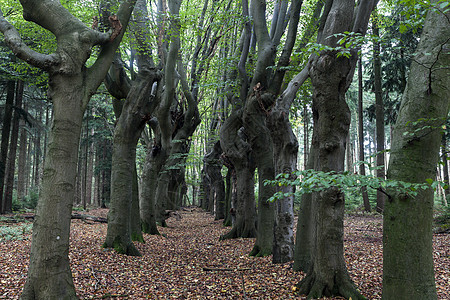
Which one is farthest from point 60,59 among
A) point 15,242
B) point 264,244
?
point 15,242

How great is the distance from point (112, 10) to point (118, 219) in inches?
218

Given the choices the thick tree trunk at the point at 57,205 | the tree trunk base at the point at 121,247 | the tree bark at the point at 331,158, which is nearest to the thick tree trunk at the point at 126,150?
the tree trunk base at the point at 121,247

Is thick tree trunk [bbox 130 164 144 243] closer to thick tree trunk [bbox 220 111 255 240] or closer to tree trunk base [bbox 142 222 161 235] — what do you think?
tree trunk base [bbox 142 222 161 235]

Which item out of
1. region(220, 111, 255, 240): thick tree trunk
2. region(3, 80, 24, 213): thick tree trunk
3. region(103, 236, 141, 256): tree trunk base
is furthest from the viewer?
region(3, 80, 24, 213): thick tree trunk

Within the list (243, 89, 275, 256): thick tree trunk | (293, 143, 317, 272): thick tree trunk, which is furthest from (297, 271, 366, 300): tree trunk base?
(243, 89, 275, 256): thick tree trunk

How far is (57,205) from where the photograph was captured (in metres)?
3.87

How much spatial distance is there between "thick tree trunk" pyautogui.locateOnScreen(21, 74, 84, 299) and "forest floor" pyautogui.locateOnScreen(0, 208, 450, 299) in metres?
0.84

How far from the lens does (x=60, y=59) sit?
407 cm

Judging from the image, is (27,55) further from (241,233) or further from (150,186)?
(241,233)

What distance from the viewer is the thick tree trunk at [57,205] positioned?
373 cm

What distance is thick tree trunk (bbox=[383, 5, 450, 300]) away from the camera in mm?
2867

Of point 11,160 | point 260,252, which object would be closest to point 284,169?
point 260,252

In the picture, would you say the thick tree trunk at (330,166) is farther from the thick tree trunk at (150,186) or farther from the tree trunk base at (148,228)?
the tree trunk base at (148,228)

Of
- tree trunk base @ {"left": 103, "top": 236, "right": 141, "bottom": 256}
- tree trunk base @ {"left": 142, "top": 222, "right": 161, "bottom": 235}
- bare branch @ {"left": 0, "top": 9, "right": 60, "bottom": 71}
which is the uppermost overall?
bare branch @ {"left": 0, "top": 9, "right": 60, "bottom": 71}
